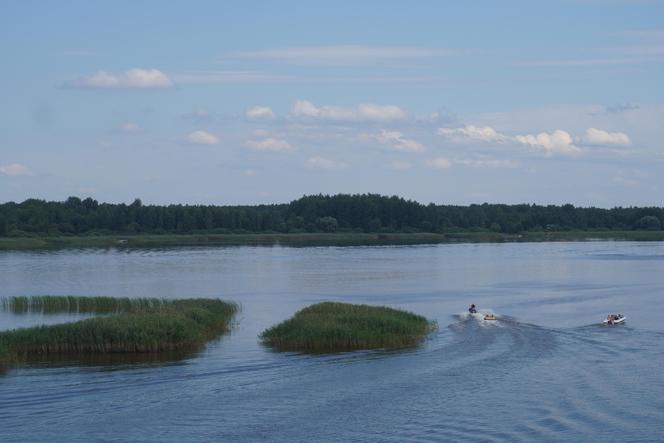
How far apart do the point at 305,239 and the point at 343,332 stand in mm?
113106

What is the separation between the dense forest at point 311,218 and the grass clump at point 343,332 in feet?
336

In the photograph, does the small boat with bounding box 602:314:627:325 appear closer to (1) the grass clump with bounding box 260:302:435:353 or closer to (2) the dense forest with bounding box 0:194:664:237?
(1) the grass clump with bounding box 260:302:435:353

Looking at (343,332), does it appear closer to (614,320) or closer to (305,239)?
(614,320)

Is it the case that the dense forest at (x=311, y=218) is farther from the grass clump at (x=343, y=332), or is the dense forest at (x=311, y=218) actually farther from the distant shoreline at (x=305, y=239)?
the grass clump at (x=343, y=332)

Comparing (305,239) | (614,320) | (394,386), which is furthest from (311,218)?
(394,386)

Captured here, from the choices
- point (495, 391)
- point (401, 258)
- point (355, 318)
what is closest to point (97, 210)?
point (401, 258)

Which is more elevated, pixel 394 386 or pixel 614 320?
pixel 614 320

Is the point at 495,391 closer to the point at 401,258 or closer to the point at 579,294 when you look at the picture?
the point at 579,294

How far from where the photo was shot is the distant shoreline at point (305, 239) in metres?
125

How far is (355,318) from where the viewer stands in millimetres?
33500

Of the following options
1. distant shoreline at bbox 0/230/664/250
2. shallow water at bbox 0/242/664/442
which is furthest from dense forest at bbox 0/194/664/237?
shallow water at bbox 0/242/664/442

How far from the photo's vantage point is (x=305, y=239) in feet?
477

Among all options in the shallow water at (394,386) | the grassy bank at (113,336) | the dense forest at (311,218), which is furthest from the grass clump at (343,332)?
the dense forest at (311,218)

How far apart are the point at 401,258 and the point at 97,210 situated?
7526cm
